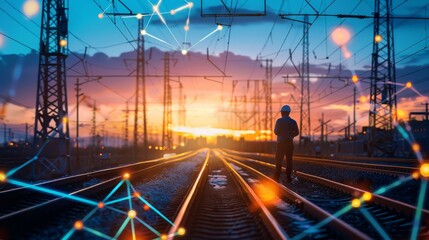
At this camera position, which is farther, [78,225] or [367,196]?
[367,196]

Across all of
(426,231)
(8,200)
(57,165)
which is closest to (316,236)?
(426,231)

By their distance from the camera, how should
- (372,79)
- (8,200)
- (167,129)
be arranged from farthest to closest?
(167,129) < (372,79) < (8,200)

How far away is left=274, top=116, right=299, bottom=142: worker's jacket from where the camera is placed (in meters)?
14.7

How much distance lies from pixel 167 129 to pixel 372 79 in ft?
124

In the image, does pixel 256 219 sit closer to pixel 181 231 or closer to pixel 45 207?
pixel 181 231

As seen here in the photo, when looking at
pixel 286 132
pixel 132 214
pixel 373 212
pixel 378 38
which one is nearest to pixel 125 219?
pixel 132 214

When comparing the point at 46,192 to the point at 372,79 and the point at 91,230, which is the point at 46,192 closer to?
the point at 91,230

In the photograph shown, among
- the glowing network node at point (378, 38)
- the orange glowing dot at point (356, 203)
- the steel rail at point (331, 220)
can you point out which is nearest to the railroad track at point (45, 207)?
the steel rail at point (331, 220)

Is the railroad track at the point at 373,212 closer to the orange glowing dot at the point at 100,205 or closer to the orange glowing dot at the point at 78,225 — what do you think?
the orange glowing dot at the point at 78,225

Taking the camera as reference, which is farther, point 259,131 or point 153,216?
point 259,131

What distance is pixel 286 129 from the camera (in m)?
14.8

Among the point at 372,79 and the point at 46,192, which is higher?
the point at 372,79

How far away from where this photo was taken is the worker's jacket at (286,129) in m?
14.7

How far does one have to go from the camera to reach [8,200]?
10.8 meters
